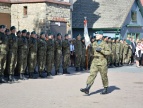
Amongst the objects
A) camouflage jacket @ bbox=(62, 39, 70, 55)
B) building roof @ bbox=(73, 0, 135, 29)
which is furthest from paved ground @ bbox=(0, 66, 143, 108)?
building roof @ bbox=(73, 0, 135, 29)

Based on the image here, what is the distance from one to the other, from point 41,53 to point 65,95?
174 inches

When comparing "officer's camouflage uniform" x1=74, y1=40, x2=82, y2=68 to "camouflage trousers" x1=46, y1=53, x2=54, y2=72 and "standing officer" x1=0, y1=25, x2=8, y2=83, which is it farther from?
"standing officer" x1=0, y1=25, x2=8, y2=83

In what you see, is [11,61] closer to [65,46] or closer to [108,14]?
[65,46]

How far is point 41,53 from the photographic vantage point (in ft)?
48.7

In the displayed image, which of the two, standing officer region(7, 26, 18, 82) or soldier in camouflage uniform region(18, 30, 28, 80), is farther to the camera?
soldier in camouflage uniform region(18, 30, 28, 80)

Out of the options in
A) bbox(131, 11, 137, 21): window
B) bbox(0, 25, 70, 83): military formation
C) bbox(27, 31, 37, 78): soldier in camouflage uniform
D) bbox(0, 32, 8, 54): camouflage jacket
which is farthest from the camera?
bbox(131, 11, 137, 21): window

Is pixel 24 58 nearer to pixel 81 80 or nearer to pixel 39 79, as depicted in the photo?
pixel 39 79

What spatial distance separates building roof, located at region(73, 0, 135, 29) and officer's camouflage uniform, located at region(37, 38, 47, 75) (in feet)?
57.5

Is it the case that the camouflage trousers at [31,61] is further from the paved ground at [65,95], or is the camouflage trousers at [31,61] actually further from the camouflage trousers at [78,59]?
the camouflage trousers at [78,59]

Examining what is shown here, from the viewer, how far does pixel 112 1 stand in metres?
35.1

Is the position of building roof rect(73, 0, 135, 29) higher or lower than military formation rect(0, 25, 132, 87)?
higher

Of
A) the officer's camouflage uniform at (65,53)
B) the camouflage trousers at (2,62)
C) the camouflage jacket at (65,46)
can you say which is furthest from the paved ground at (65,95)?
the camouflage jacket at (65,46)

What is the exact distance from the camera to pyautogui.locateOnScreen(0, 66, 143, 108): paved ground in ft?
30.7

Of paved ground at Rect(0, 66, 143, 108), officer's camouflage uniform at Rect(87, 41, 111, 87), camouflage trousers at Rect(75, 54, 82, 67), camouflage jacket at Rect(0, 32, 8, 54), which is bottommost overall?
paved ground at Rect(0, 66, 143, 108)
